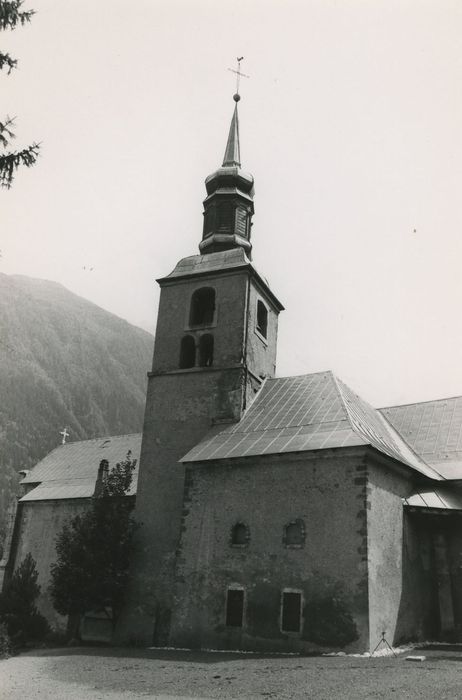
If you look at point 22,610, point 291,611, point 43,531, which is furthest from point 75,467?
point 291,611

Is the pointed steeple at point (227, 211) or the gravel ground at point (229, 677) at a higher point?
the pointed steeple at point (227, 211)

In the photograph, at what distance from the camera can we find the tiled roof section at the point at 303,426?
18000 mm

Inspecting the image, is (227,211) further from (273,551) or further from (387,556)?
(387,556)

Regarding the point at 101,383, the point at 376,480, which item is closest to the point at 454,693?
the point at 376,480

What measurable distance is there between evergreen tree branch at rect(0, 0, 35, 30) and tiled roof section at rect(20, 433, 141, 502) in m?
20.7

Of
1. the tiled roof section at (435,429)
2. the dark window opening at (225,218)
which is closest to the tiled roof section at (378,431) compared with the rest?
the tiled roof section at (435,429)

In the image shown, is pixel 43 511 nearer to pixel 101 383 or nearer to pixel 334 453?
pixel 334 453

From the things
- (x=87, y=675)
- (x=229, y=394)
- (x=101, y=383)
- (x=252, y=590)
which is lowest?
(x=87, y=675)

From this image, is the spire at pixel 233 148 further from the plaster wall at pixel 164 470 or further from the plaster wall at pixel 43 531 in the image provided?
the plaster wall at pixel 43 531

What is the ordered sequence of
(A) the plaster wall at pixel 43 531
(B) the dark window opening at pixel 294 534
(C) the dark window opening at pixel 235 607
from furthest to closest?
(A) the plaster wall at pixel 43 531
(C) the dark window opening at pixel 235 607
(B) the dark window opening at pixel 294 534

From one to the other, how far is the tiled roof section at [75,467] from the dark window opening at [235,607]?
440 inches

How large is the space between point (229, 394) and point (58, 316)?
253 ft

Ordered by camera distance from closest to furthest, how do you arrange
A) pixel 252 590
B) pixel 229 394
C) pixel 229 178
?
pixel 252 590, pixel 229 394, pixel 229 178

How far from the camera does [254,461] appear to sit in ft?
60.5
